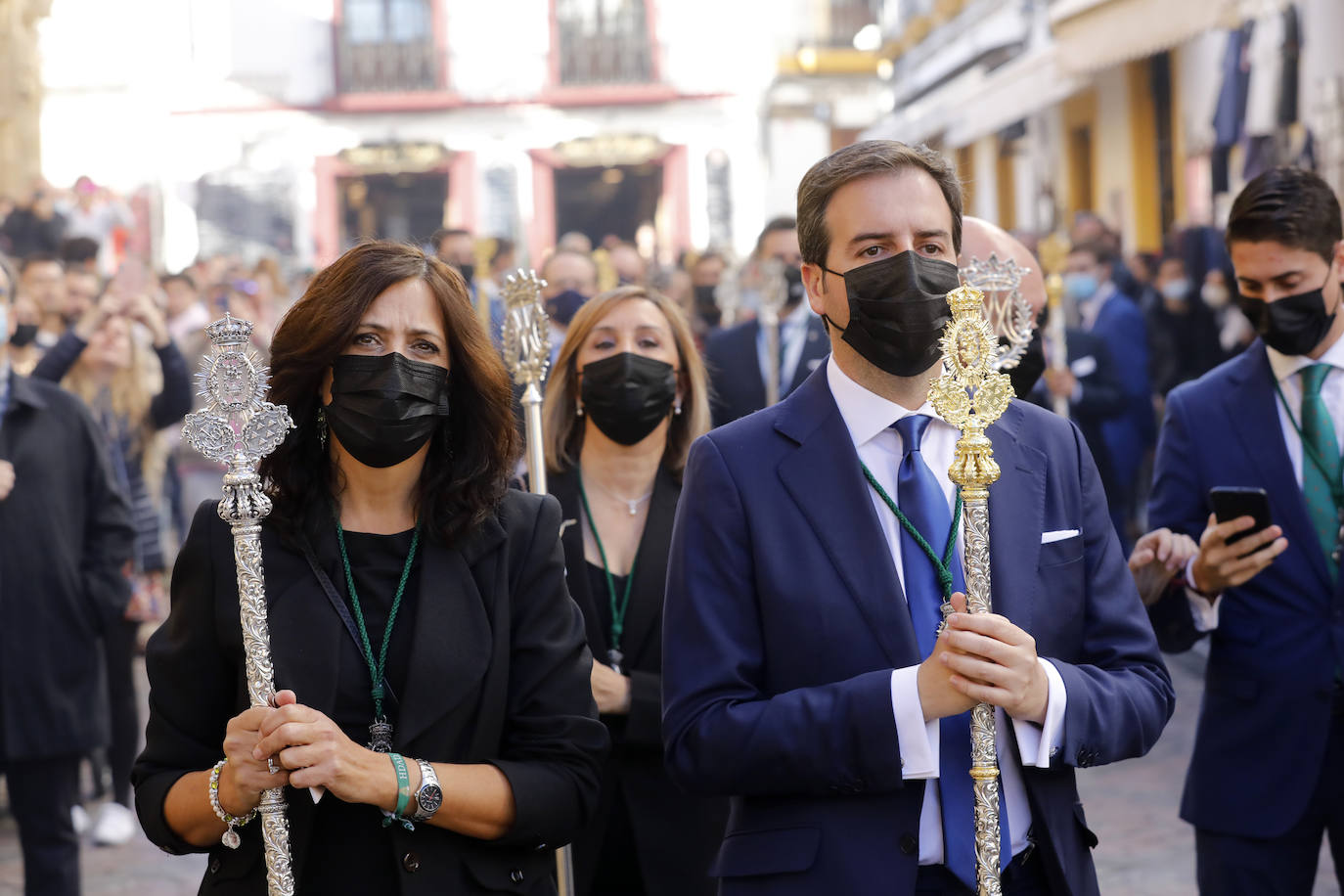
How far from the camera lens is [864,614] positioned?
3.01 metres

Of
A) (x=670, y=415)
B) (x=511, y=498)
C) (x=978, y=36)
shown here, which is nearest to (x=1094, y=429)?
(x=670, y=415)

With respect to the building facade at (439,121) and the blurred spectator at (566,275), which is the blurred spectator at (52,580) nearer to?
the blurred spectator at (566,275)

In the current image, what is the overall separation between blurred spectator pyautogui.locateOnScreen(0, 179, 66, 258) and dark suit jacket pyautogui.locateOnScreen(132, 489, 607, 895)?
1467 centimetres

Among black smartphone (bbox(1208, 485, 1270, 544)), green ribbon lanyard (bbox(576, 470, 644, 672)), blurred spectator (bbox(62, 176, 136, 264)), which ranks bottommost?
green ribbon lanyard (bbox(576, 470, 644, 672))

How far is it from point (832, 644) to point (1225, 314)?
35.1 feet

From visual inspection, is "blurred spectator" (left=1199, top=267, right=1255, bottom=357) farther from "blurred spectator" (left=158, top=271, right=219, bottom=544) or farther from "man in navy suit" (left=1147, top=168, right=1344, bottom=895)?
"man in navy suit" (left=1147, top=168, right=1344, bottom=895)

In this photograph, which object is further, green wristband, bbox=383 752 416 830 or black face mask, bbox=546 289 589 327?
black face mask, bbox=546 289 589 327

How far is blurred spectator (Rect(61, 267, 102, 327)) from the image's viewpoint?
960 cm

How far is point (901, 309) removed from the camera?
313cm

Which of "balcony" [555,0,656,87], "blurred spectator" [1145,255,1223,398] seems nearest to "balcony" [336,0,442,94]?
"balcony" [555,0,656,87]

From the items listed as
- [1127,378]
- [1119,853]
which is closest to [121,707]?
[1119,853]

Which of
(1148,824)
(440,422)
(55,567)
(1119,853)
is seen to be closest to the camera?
(440,422)

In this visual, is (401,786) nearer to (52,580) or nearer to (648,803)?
(648,803)

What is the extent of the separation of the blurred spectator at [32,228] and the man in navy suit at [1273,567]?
47.7 feet
